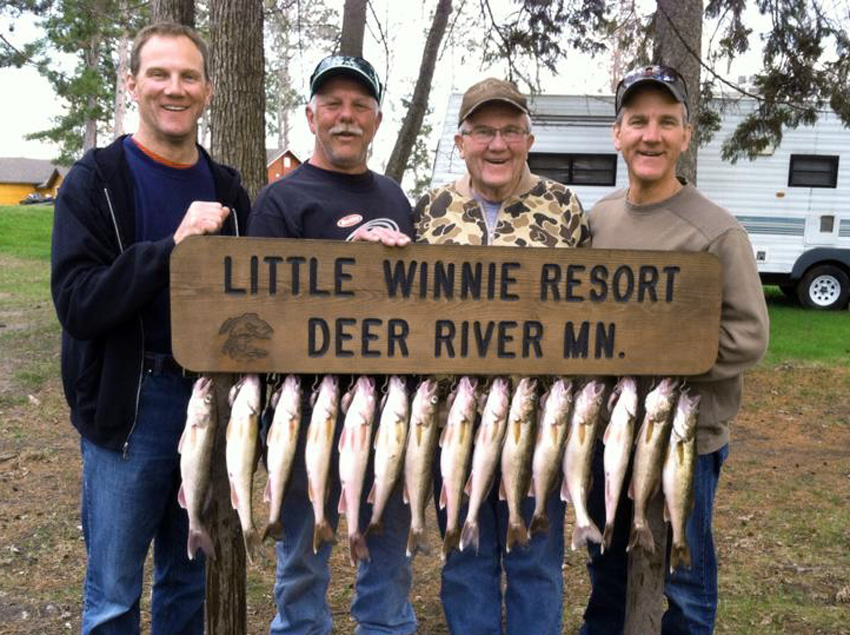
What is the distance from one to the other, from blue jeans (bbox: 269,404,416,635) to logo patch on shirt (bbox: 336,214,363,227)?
0.66 metres

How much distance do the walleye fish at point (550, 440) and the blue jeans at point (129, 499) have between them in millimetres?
1251

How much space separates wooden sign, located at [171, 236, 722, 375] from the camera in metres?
2.60

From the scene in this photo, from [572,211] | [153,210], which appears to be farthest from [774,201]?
[153,210]

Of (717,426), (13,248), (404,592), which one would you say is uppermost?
(13,248)

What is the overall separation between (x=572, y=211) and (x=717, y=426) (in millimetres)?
962

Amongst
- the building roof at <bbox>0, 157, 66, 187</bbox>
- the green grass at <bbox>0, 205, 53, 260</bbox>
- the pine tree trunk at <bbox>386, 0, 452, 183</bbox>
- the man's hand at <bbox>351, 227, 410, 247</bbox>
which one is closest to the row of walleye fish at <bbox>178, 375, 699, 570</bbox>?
the man's hand at <bbox>351, 227, 410, 247</bbox>

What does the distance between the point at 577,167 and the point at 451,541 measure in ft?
37.0

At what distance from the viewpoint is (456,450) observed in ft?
8.86

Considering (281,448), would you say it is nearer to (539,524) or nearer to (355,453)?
(355,453)

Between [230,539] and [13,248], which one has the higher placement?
[13,248]

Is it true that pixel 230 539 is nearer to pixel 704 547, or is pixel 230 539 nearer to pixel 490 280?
pixel 490 280

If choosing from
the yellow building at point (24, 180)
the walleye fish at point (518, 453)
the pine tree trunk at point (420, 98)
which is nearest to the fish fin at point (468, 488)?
the walleye fish at point (518, 453)

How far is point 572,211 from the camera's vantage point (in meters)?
3.08

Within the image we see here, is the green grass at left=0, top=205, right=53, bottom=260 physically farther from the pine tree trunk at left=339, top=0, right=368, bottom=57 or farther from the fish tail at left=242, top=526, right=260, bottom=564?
the fish tail at left=242, top=526, right=260, bottom=564
